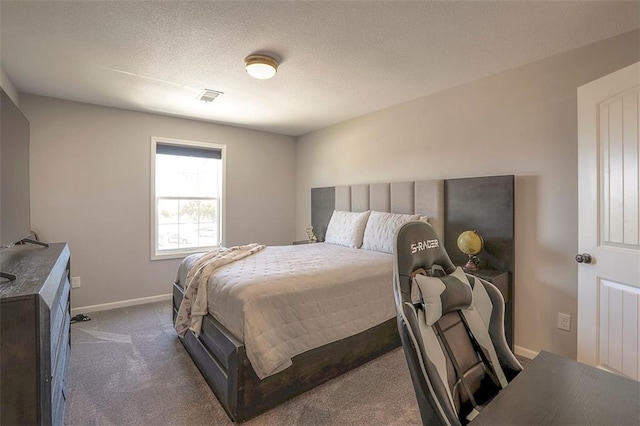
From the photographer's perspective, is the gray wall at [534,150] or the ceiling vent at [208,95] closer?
the gray wall at [534,150]

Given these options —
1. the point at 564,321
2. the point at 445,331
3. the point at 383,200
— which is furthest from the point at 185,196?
the point at 564,321

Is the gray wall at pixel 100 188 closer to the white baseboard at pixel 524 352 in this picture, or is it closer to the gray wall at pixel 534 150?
the gray wall at pixel 534 150

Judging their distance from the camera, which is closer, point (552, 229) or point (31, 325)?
point (31, 325)

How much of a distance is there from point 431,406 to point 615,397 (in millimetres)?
553

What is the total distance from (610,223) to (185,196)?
4517 mm

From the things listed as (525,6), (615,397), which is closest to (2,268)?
(615,397)

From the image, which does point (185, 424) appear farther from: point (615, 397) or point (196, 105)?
point (196, 105)

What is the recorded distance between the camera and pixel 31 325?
1.03 m

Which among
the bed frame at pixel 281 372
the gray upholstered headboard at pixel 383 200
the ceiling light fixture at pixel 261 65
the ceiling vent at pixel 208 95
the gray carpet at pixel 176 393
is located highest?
the ceiling vent at pixel 208 95

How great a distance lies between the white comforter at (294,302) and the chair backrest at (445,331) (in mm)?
1037

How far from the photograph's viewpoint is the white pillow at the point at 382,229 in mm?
3121

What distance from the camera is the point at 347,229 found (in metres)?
3.64

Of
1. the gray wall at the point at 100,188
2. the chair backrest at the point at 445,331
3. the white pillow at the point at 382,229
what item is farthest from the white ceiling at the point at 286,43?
the chair backrest at the point at 445,331

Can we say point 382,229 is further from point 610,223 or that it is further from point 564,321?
point 610,223
